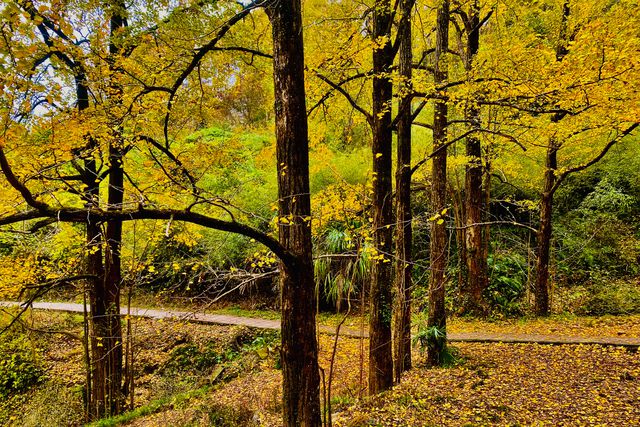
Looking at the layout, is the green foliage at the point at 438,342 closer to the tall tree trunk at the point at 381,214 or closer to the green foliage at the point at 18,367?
the tall tree trunk at the point at 381,214

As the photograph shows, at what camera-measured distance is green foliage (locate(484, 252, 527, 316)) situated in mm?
9570

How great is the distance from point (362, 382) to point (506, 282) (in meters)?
6.05

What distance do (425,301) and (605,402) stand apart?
251 inches

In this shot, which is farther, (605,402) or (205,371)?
(205,371)

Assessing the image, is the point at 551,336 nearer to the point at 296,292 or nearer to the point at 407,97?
the point at 407,97

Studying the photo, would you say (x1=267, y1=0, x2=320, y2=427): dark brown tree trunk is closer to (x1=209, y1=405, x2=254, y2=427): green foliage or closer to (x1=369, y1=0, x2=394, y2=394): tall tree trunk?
(x1=369, y1=0, x2=394, y2=394): tall tree trunk

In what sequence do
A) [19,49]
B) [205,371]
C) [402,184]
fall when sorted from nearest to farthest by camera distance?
[19,49] → [402,184] → [205,371]

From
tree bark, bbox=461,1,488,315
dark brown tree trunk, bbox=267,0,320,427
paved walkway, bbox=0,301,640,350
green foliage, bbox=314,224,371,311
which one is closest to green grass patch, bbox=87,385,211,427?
paved walkway, bbox=0,301,640,350

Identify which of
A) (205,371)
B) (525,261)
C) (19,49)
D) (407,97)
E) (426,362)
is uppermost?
(407,97)

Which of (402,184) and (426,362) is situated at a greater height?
(402,184)

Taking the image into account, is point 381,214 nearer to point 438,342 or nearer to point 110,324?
point 438,342

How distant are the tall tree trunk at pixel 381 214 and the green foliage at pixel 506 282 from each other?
5622mm

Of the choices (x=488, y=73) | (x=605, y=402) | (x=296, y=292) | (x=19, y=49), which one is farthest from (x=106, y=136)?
(x=605, y=402)

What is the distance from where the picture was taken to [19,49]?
2.49 metres
